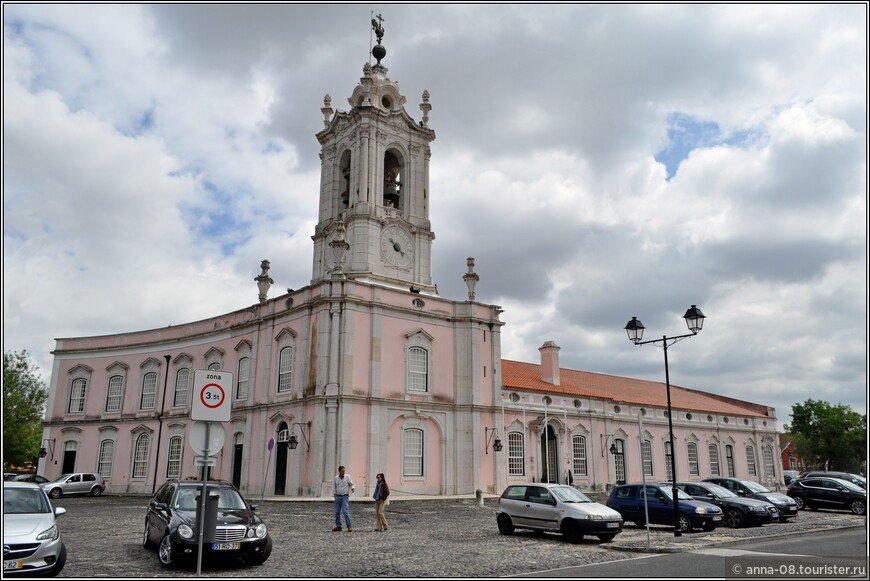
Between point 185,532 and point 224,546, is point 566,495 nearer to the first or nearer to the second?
point 224,546

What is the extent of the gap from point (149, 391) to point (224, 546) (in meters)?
32.8

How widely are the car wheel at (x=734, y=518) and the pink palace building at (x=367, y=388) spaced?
13.7m

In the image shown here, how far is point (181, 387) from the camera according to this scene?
131 feet

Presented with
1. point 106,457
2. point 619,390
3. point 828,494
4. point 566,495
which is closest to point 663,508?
point 566,495

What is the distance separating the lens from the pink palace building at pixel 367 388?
30.7 meters

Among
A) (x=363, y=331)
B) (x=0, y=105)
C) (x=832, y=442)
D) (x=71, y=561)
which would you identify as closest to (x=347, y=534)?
(x=71, y=561)

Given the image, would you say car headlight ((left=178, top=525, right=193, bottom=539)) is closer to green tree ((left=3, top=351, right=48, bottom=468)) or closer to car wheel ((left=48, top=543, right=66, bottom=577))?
car wheel ((left=48, top=543, right=66, bottom=577))

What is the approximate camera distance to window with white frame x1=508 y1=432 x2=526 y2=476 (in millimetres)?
35906

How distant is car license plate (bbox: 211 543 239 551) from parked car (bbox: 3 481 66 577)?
2282 mm

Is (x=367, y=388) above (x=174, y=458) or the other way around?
above

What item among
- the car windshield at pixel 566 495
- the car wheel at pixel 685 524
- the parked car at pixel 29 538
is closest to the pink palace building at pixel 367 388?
the car windshield at pixel 566 495

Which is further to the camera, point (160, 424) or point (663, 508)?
point (160, 424)

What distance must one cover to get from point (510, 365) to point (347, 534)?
2591cm

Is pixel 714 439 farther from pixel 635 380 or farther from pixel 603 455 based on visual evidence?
pixel 603 455
